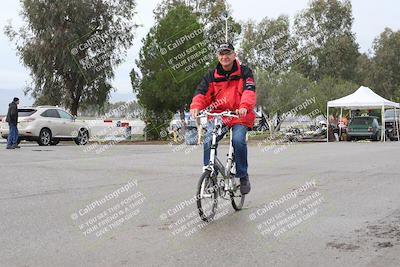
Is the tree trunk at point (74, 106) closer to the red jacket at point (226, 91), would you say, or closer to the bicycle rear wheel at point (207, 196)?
the red jacket at point (226, 91)

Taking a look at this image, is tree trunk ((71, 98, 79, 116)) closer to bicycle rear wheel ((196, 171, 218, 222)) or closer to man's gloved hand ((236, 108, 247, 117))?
bicycle rear wheel ((196, 171, 218, 222))

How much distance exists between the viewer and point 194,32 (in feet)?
113

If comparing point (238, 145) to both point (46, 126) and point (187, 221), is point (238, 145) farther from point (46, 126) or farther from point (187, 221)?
point (46, 126)

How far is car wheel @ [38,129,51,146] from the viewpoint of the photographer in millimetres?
22569

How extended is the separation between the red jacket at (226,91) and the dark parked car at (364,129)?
25.9m

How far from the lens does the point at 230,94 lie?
684 centimetres

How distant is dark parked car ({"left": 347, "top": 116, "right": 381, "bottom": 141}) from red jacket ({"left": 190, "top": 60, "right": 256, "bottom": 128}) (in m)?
25.9

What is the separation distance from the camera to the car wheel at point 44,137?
74.0ft

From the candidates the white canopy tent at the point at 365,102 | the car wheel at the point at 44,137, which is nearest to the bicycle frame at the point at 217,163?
the car wheel at the point at 44,137

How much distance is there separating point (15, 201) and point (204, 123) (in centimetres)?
308

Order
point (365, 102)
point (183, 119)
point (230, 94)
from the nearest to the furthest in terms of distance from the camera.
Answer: point (230, 94) → point (365, 102) → point (183, 119)

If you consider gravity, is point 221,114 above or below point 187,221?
above

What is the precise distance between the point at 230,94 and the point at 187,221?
1585 mm

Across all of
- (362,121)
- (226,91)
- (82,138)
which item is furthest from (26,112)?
(362,121)
